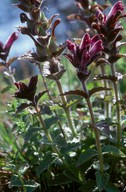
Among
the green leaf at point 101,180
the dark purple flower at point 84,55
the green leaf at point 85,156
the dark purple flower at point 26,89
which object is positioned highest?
the dark purple flower at point 84,55

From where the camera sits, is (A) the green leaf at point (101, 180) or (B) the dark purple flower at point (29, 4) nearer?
(A) the green leaf at point (101, 180)

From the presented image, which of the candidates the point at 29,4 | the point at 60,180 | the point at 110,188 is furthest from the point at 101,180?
the point at 29,4

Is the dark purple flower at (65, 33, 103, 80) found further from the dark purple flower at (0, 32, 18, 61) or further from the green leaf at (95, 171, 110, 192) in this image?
the dark purple flower at (0, 32, 18, 61)

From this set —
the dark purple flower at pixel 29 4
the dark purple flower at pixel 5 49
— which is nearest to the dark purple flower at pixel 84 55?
the dark purple flower at pixel 29 4

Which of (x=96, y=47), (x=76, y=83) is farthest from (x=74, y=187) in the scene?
(x=76, y=83)

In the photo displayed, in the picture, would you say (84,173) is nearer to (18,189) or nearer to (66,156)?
(66,156)

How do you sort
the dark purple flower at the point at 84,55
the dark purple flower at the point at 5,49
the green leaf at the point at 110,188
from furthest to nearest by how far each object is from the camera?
the dark purple flower at the point at 5,49 → the green leaf at the point at 110,188 → the dark purple flower at the point at 84,55

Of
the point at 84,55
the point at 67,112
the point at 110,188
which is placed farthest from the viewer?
the point at 67,112

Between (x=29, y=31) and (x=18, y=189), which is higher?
(x=29, y=31)

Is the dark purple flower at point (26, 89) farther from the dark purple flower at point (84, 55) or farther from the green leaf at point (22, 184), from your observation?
the green leaf at point (22, 184)

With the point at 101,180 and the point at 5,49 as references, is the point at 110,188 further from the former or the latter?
the point at 5,49

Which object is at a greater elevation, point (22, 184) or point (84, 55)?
point (84, 55)
